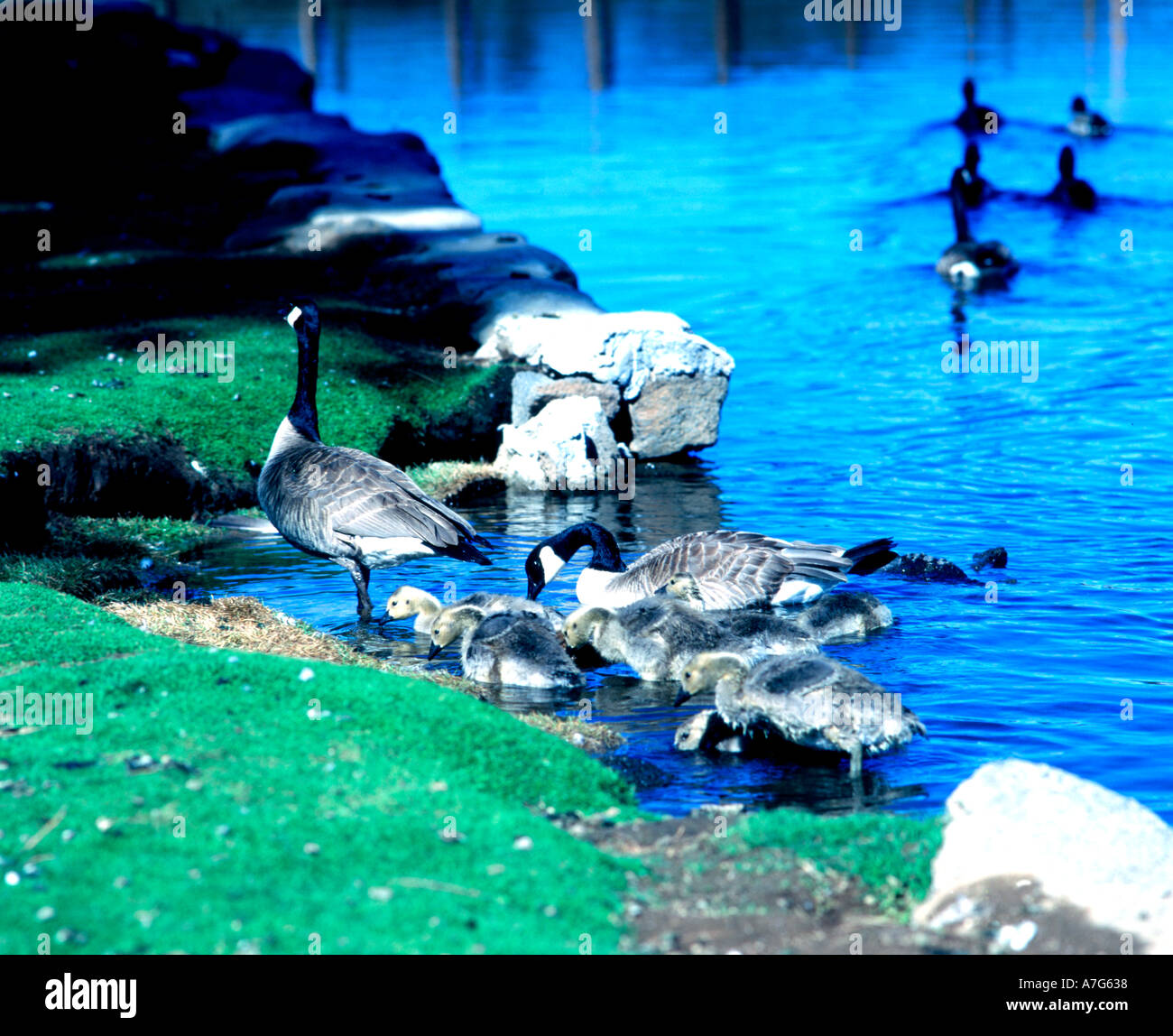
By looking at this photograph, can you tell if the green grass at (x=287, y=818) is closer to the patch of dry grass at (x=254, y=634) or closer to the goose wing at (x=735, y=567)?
the patch of dry grass at (x=254, y=634)

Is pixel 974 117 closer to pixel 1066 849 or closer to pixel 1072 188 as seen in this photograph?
pixel 1072 188

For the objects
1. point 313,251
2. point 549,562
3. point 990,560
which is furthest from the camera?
point 313,251

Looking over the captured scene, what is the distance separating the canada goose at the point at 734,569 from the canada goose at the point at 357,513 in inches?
31.9

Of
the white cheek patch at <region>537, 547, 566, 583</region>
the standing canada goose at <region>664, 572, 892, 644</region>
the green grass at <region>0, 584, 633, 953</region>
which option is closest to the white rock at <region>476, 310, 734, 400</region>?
the white cheek patch at <region>537, 547, 566, 583</region>

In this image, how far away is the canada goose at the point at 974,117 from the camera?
36.6 metres

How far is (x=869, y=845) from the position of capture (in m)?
6.37

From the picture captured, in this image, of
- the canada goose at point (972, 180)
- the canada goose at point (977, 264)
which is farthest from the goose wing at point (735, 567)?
the canada goose at point (972, 180)

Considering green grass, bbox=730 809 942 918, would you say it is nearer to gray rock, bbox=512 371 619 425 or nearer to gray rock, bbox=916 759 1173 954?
gray rock, bbox=916 759 1173 954

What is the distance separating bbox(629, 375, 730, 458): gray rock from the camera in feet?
54.9

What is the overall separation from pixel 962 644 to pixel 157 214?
66.2ft

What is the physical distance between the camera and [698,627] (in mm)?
9938

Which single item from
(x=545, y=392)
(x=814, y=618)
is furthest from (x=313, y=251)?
(x=814, y=618)

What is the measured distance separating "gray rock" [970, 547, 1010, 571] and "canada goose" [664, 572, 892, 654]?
1.74m

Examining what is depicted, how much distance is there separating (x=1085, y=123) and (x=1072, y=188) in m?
6.77
